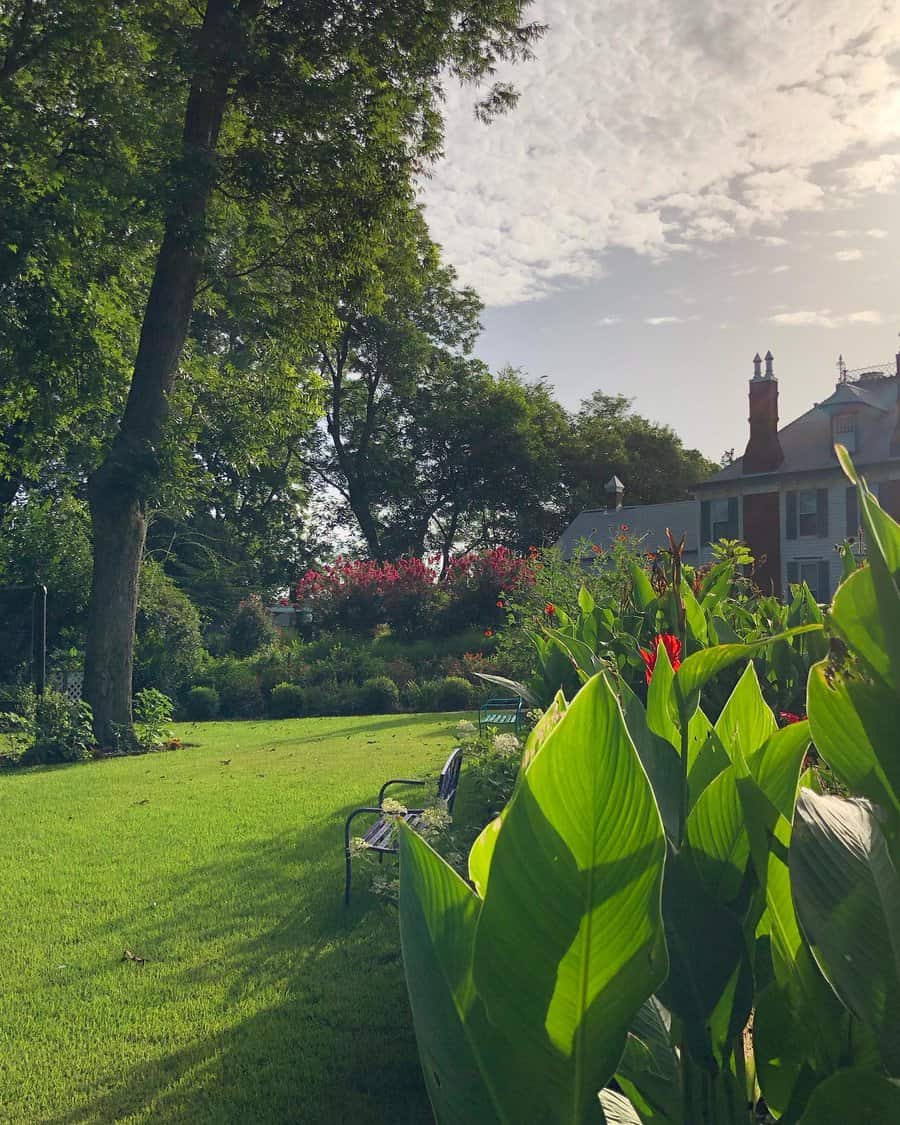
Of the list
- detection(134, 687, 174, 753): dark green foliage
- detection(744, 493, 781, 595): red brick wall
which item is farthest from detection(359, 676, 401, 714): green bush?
detection(744, 493, 781, 595): red brick wall

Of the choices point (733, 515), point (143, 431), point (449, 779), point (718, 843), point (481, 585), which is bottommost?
point (449, 779)

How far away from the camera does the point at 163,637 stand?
57.0ft

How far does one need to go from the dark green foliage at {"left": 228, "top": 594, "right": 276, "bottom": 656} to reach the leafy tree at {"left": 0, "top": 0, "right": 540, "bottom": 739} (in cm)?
904

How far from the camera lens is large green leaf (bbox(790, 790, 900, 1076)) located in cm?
78

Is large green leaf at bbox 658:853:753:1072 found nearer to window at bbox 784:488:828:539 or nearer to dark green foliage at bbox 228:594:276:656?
dark green foliage at bbox 228:594:276:656

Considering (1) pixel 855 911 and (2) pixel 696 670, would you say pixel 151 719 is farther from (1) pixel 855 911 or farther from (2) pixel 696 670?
(1) pixel 855 911

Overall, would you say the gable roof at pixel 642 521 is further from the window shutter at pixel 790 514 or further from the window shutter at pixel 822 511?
the window shutter at pixel 822 511

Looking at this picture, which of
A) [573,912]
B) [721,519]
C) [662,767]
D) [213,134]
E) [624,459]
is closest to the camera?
[573,912]

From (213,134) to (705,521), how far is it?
21641 millimetres

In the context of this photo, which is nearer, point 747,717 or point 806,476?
point 747,717

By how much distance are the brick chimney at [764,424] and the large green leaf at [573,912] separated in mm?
29434

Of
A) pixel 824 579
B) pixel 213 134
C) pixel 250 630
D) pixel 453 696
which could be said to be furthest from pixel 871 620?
pixel 824 579

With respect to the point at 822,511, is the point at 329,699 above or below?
below

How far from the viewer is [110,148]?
495 inches
